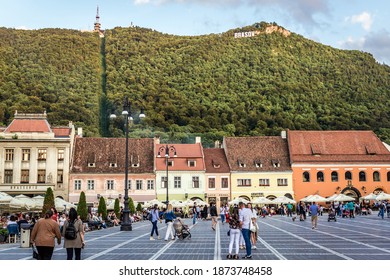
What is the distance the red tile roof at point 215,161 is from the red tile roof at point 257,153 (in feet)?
2.07

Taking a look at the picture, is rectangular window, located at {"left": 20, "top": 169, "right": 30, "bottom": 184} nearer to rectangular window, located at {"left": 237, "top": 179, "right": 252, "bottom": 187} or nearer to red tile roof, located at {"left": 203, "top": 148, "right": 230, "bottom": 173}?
red tile roof, located at {"left": 203, "top": 148, "right": 230, "bottom": 173}

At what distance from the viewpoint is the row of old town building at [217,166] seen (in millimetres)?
49969

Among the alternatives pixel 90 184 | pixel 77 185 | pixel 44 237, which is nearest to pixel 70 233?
pixel 44 237

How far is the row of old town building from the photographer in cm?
4997

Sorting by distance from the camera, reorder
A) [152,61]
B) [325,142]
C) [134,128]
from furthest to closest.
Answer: [134,128]
[325,142]
[152,61]

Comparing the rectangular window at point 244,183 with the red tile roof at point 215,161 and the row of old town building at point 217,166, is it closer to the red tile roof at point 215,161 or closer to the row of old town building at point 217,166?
the row of old town building at point 217,166

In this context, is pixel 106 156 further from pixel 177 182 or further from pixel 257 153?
pixel 257 153

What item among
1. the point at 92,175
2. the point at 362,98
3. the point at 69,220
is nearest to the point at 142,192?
the point at 92,175

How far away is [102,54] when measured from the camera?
125ft

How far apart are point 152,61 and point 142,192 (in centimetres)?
1278

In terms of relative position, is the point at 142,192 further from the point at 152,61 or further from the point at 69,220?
the point at 69,220

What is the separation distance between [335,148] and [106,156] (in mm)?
23000

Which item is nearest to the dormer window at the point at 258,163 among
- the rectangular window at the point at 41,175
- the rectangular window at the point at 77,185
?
the rectangular window at the point at 77,185

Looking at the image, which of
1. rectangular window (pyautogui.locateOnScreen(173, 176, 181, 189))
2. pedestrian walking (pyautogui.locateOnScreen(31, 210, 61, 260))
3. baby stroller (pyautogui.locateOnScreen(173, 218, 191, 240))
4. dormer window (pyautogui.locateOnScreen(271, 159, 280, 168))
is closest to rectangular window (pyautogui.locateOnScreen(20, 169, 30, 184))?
rectangular window (pyautogui.locateOnScreen(173, 176, 181, 189))
